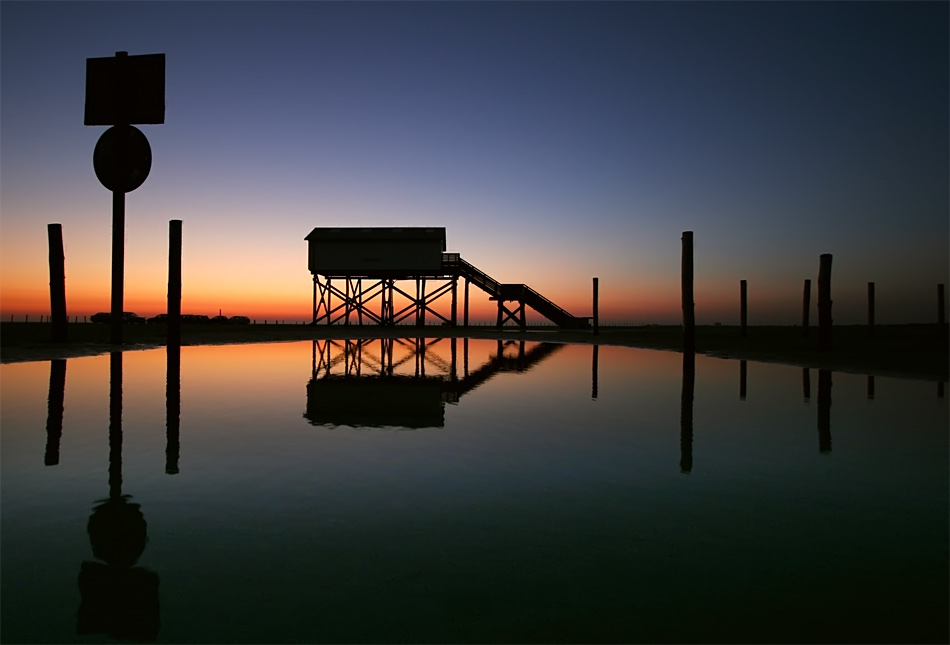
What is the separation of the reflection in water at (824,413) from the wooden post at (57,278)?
24.6 metres

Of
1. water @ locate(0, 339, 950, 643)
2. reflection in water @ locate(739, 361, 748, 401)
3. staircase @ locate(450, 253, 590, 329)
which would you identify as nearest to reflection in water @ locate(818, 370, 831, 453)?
water @ locate(0, 339, 950, 643)

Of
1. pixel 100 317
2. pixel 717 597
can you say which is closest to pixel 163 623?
pixel 717 597

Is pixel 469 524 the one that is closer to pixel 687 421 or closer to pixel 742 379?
pixel 687 421

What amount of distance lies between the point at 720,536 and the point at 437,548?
200 cm

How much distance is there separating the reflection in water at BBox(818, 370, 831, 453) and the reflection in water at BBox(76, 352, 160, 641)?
685 cm

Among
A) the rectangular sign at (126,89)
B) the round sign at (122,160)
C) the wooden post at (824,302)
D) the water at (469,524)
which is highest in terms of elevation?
the rectangular sign at (126,89)

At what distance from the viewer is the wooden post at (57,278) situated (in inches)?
826

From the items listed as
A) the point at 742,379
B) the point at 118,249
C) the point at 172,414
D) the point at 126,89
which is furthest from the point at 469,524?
the point at 126,89

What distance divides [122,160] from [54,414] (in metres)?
16.7

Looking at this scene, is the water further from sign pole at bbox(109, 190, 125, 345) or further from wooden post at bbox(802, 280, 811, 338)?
wooden post at bbox(802, 280, 811, 338)

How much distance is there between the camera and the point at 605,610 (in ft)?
9.30

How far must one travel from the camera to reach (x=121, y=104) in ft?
68.7

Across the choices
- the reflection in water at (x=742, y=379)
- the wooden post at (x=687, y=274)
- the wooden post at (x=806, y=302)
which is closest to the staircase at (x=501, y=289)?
the wooden post at (x=806, y=302)

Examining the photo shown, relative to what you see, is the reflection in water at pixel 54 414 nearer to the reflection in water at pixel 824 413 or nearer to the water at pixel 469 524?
the water at pixel 469 524
